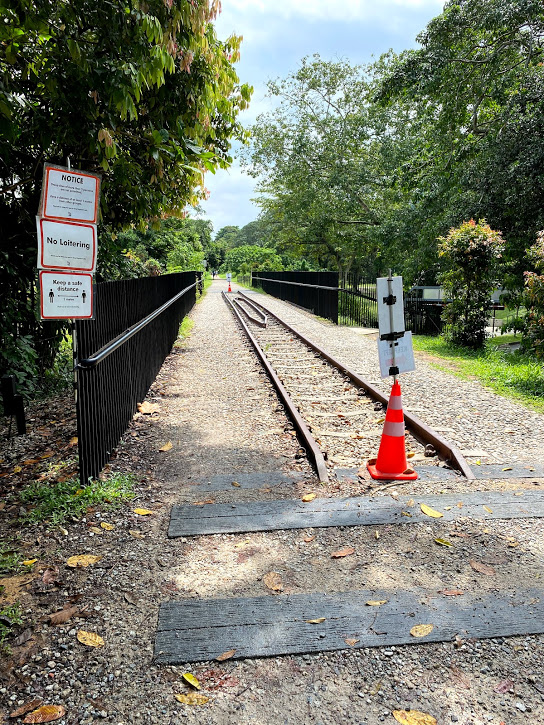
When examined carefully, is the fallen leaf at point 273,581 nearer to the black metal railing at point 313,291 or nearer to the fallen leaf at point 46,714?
the fallen leaf at point 46,714

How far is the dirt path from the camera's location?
86.7 inches

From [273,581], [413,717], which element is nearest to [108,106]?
[273,581]

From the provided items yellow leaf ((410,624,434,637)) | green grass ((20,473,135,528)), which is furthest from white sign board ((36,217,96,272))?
yellow leaf ((410,624,434,637))

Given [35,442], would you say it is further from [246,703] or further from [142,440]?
[246,703]

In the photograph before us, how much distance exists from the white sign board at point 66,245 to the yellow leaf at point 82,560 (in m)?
2.03

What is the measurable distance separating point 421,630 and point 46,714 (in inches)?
68.8

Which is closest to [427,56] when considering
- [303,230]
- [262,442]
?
[262,442]

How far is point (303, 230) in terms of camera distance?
40125 millimetres

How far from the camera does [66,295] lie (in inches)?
159

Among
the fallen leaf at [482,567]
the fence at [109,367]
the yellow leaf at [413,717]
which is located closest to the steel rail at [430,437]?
the fallen leaf at [482,567]

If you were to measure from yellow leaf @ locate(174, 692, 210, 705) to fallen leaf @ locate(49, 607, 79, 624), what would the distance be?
0.85m

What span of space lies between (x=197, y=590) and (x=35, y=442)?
337cm

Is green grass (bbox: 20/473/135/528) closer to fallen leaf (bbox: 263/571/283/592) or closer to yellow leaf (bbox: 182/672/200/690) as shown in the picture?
fallen leaf (bbox: 263/571/283/592)

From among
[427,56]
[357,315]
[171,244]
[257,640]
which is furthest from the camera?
[171,244]
